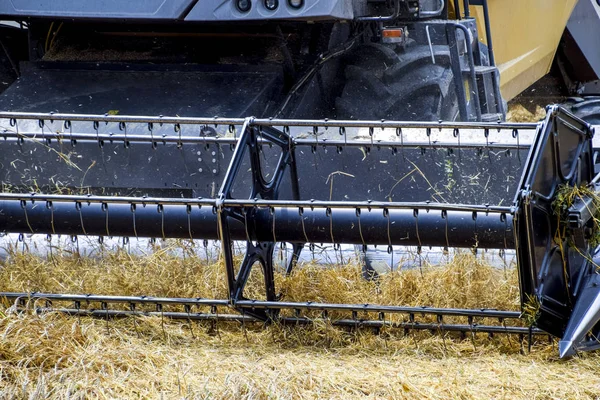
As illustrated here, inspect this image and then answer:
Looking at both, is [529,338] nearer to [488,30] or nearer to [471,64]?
[471,64]

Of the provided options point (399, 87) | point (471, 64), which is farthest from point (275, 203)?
point (471, 64)

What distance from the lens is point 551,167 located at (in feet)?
9.96

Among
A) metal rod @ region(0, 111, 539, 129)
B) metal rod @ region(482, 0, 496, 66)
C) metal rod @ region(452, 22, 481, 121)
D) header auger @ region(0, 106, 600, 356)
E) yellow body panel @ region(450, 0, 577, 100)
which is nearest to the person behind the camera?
header auger @ region(0, 106, 600, 356)

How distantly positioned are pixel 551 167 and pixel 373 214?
650mm

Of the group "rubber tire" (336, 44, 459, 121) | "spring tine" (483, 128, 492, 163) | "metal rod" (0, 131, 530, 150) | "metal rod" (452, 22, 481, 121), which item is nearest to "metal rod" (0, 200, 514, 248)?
"metal rod" (0, 131, 530, 150)

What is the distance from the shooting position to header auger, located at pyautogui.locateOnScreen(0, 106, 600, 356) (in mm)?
3035

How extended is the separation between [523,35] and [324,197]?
252 centimetres

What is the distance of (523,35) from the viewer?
6215 millimetres

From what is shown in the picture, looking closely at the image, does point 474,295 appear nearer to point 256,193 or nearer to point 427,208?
point 427,208

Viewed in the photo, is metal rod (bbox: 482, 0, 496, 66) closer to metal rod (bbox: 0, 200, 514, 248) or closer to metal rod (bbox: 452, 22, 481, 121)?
metal rod (bbox: 452, 22, 481, 121)

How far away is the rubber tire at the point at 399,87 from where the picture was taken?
472 cm

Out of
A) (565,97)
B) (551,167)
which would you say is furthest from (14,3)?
(565,97)

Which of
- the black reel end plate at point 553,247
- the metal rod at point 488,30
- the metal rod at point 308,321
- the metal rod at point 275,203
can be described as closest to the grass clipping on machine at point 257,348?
the metal rod at point 308,321

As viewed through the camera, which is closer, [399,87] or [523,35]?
[399,87]
